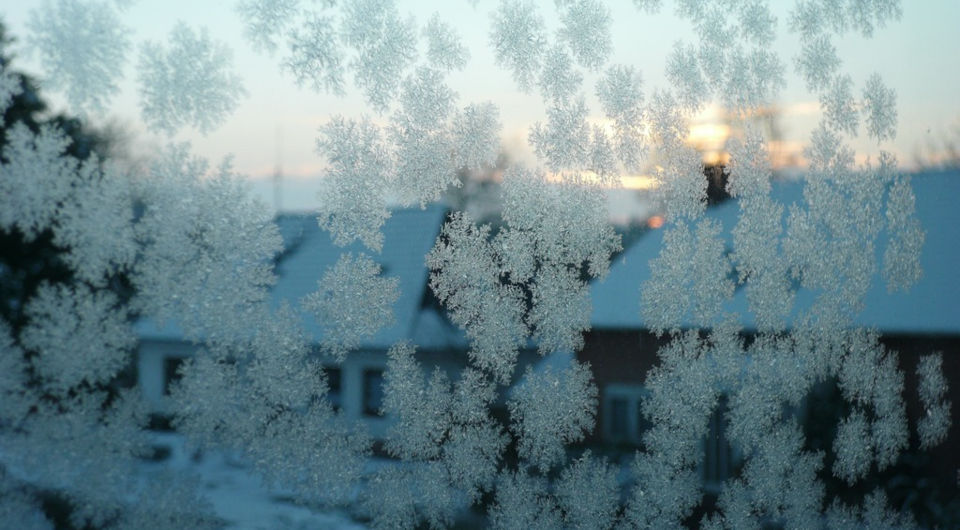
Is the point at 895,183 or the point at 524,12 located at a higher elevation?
the point at 524,12

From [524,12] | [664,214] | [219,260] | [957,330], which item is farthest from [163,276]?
[957,330]

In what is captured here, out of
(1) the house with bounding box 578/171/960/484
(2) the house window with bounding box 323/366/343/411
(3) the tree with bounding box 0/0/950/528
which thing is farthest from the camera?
(1) the house with bounding box 578/171/960/484

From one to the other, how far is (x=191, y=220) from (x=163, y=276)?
0.11 m

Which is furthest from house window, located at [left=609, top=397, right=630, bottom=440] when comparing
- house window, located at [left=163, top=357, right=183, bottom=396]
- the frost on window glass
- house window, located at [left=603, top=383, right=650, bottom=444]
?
the frost on window glass

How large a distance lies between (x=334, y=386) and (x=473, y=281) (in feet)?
1.08

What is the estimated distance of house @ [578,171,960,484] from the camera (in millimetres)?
1548

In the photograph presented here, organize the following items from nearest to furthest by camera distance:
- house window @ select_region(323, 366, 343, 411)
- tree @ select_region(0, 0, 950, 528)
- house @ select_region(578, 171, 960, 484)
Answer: tree @ select_region(0, 0, 950, 528), house window @ select_region(323, 366, 343, 411), house @ select_region(578, 171, 960, 484)

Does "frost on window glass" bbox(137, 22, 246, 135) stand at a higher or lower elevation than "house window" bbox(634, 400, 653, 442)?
higher

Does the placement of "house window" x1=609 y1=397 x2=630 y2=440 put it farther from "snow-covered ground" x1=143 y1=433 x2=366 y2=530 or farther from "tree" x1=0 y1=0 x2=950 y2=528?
"snow-covered ground" x1=143 y1=433 x2=366 y2=530

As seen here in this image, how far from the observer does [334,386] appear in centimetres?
142

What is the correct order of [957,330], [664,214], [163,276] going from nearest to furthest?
[163,276], [664,214], [957,330]

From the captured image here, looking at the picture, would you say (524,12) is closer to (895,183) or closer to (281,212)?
(281,212)

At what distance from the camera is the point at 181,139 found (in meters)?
1.33

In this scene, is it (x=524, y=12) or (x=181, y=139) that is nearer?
(x=181, y=139)
